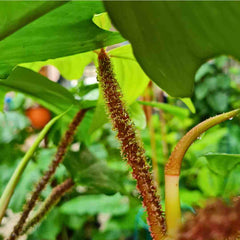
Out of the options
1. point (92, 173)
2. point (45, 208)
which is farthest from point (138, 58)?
point (92, 173)

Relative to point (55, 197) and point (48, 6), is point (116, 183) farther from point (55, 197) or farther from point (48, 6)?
point (48, 6)

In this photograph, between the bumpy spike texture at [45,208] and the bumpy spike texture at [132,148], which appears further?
the bumpy spike texture at [45,208]

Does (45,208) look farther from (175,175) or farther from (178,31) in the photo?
(178,31)

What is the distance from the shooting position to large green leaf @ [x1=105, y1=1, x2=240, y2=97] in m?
0.21

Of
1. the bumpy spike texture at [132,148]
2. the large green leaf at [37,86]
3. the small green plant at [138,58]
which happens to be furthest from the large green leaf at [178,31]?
the large green leaf at [37,86]

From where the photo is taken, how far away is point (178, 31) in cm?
22

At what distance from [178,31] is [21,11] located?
0.34 feet

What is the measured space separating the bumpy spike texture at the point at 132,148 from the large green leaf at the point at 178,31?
0.34 ft

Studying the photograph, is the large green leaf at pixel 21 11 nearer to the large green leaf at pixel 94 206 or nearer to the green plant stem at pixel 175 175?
the green plant stem at pixel 175 175

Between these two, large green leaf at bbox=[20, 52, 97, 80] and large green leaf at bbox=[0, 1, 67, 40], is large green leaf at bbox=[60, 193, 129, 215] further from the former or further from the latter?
large green leaf at bbox=[0, 1, 67, 40]

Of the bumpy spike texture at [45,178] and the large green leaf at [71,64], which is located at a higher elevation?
the large green leaf at [71,64]

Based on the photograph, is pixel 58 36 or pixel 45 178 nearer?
pixel 58 36

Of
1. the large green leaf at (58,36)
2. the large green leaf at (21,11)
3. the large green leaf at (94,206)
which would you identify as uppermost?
the large green leaf at (21,11)

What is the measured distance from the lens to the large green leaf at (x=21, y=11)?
251mm
